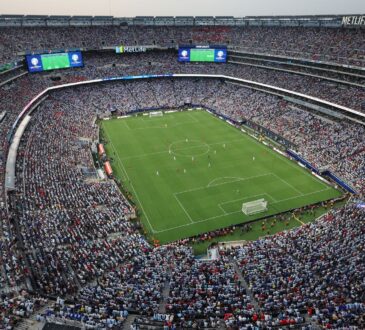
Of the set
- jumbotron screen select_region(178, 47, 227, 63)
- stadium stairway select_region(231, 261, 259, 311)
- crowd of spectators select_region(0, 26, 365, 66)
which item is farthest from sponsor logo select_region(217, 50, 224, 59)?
stadium stairway select_region(231, 261, 259, 311)

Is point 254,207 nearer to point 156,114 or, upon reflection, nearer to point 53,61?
point 156,114

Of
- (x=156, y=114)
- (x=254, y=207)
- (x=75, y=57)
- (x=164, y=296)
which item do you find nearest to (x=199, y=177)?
(x=254, y=207)

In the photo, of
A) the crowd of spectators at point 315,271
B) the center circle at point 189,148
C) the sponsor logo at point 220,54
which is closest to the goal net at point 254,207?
the crowd of spectators at point 315,271

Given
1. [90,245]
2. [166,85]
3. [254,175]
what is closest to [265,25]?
[166,85]

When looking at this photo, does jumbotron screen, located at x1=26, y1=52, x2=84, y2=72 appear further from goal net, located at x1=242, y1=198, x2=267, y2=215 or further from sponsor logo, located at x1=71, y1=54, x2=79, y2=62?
goal net, located at x1=242, y1=198, x2=267, y2=215

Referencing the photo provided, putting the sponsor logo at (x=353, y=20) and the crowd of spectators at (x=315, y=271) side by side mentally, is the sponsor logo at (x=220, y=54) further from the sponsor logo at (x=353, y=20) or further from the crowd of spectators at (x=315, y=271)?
the crowd of spectators at (x=315, y=271)

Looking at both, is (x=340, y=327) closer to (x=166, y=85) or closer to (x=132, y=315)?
(x=132, y=315)
